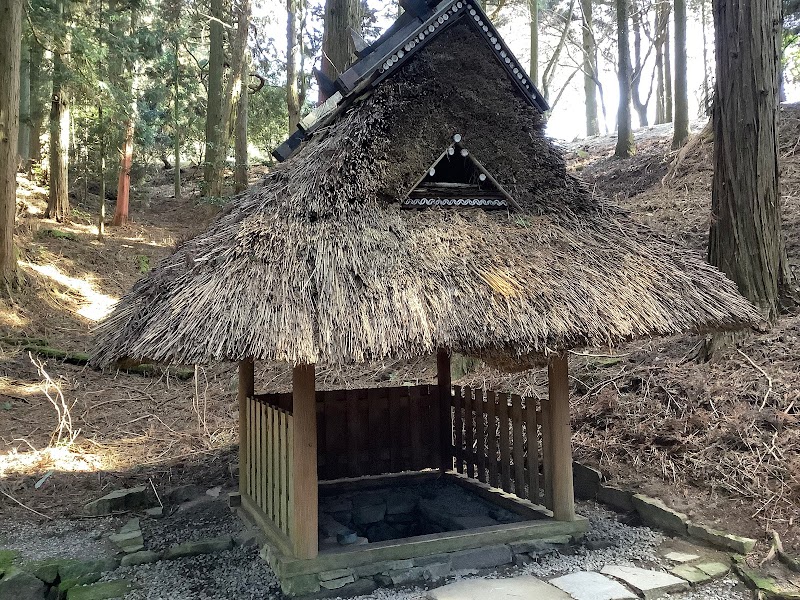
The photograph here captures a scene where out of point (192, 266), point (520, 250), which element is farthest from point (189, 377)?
point (520, 250)

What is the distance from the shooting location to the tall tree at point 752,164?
279 inches

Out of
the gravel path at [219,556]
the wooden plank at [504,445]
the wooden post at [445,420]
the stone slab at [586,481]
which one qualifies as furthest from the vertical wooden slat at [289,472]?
the stone slab at [586,481]

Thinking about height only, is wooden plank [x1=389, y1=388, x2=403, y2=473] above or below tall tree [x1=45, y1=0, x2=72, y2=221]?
below

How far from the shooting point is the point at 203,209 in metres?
19.8

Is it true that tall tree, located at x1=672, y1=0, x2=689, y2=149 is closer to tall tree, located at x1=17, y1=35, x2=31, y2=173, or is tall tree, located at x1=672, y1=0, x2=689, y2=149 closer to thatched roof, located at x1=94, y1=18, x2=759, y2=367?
thatched roof, located at x1=94, y1=18, x2=759, y2=367

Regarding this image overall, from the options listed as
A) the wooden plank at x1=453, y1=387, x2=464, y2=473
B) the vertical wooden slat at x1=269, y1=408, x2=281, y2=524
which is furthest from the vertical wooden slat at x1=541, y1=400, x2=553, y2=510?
the vertical wooden slat at x1=269, y1=408, x2=281, y2=524

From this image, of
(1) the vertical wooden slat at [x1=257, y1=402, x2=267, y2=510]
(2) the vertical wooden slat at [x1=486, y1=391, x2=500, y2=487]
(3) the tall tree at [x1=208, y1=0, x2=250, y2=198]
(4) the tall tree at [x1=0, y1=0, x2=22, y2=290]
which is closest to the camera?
(1) the vertical wooden slat at [x1=257, y1=402, x2=267, y2=510]

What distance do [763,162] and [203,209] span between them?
16.3 m

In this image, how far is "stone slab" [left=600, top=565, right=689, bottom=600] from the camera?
14.1ft

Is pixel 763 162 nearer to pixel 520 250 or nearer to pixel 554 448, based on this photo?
pixel 520 250

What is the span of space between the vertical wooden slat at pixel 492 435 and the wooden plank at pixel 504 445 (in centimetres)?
14

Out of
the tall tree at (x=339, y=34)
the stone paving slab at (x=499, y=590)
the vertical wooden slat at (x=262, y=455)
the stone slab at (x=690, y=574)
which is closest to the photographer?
the stone paving slab at (x=499, y=590)

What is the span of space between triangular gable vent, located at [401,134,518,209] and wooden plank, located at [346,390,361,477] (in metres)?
2.58

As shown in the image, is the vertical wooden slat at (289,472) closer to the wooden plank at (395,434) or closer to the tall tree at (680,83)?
the wooden plank at (395,434)
